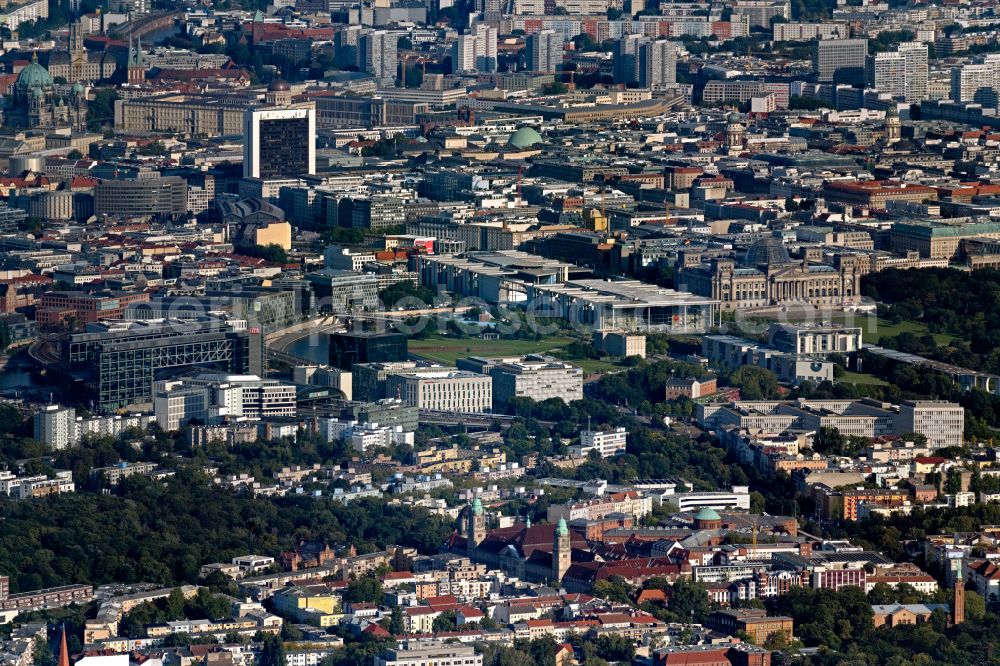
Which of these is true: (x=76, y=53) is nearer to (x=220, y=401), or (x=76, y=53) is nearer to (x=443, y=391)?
(x=443, y=391)

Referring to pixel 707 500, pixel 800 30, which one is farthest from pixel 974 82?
pixel 707 500

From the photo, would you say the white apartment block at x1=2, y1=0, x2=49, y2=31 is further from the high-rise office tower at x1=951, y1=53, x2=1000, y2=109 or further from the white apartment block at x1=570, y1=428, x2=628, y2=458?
the white apartment block at x1=570, y1=428, x2=628, y2=458

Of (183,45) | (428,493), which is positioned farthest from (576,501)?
(183,45)

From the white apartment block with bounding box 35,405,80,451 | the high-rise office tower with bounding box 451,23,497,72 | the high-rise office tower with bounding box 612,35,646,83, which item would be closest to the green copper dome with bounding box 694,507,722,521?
the white apartment block with bounding box 35,405,80,451

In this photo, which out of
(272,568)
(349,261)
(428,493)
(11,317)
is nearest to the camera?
(272,568)

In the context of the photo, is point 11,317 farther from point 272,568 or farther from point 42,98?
point 42,98
